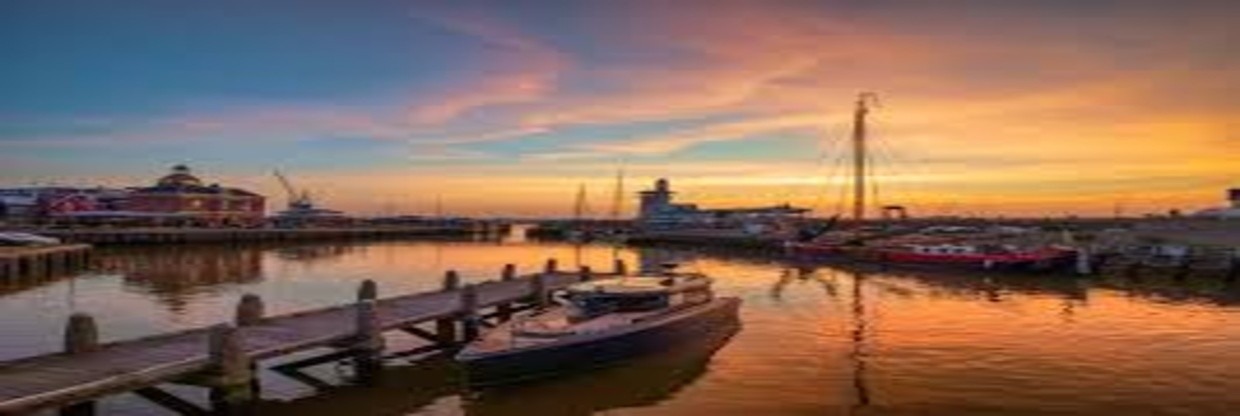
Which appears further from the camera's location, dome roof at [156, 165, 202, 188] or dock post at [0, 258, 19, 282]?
dome roof at [156, 165, 202, 188]

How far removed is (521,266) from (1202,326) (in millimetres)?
64490

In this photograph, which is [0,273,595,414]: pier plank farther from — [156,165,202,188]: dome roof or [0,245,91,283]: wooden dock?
[156,165,202,188]: dome roof

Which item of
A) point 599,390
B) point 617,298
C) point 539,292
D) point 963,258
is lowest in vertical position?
point 599,390

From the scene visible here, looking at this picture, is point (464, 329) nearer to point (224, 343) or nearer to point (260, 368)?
point (260, 368)

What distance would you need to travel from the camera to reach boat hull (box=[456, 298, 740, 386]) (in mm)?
29500

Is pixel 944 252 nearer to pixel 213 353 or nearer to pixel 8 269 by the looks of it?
pixel 8 269

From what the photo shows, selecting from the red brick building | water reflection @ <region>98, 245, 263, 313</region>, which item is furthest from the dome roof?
water reflection @ <region>98, 245, 263, 313</region>

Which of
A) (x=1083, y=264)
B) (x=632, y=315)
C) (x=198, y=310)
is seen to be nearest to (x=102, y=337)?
(x=198, y=310)

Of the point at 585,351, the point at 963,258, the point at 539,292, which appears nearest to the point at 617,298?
the point at 585,351

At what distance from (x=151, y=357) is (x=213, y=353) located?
181 cm

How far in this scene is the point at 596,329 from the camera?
107ft

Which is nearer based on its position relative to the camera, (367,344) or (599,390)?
(599,390)

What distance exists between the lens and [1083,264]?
7588cm

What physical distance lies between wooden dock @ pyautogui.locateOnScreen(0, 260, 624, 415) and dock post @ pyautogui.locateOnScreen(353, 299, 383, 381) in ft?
0.08
